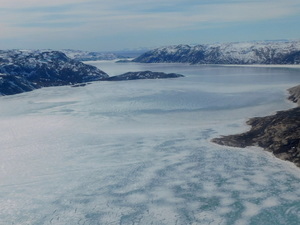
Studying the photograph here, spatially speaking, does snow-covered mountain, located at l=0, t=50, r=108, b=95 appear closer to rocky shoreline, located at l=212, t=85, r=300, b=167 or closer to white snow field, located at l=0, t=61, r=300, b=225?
white snow field, located at l=0, t=61, r=300, b=225

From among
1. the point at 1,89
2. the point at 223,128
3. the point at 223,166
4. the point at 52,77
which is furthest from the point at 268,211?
the point at 52,77

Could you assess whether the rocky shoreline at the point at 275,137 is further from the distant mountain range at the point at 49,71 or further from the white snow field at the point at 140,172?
the distant mountain range at the point at 49,71

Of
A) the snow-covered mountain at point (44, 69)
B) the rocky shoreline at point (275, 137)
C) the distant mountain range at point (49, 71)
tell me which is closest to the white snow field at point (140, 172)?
the rocky shoreline at point (275, 137)

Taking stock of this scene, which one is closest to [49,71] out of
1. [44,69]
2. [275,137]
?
[44,69]

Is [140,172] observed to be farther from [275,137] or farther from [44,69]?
[44,69]

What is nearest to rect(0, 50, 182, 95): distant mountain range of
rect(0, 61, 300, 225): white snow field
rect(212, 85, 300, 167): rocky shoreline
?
rect(0, 61, 300, 225): white snow field

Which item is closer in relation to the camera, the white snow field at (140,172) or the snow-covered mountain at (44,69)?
the white snow field at (140,172)

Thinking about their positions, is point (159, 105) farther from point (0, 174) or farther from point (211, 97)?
point (0, 174)
